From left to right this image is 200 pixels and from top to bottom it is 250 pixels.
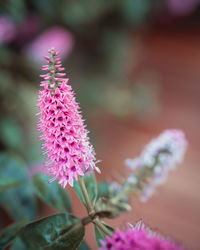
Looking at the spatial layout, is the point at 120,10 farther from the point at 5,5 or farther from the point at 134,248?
the point at 134,248

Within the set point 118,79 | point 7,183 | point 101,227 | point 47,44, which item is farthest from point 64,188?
point 118,79

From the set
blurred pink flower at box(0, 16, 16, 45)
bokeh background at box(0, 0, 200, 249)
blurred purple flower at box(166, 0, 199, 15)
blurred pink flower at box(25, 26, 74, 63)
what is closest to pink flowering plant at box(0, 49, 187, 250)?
bokeh background at box(0, 0, 200, 249)

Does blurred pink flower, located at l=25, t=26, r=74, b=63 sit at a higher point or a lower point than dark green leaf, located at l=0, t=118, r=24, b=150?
higher

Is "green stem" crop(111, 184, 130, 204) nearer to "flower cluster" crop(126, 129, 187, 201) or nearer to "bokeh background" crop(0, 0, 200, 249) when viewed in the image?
"flower cluster" crop(126, 129, 187, 201)

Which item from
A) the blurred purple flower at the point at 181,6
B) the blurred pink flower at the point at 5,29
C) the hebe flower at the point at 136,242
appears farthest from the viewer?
the blurred purple flower at the point at 181,6

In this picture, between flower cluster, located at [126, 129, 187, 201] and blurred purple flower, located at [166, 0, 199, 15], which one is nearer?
flower cluster, located at [126, 129, 187, 201]

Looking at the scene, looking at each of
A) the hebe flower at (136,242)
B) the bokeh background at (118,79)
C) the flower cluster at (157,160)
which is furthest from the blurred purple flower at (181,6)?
the hebe flower at (136,242)

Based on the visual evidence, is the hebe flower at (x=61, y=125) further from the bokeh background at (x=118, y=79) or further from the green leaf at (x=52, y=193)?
the bokeh background at (x=118, y=79)
